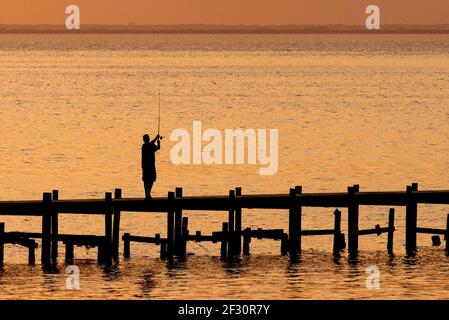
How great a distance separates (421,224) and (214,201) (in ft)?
41.8

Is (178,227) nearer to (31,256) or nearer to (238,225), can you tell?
(238,225)

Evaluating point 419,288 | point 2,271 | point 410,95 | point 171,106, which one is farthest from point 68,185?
point 410,95

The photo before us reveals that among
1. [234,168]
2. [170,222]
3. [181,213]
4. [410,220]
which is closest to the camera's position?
[170,222]

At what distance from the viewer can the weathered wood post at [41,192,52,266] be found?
109 ft

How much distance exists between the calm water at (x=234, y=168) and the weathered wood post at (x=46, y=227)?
0.36 meters

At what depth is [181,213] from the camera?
35125 millimetres

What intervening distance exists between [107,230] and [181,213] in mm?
2035

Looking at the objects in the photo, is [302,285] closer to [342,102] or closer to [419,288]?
[419,288]

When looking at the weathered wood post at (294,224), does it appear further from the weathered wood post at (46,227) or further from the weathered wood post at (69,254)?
the weathered wood post at (46,227)

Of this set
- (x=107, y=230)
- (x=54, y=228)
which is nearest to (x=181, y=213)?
(x=107, y=230)

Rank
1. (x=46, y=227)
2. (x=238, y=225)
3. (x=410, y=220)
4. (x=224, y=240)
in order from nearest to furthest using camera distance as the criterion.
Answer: (x=46, y=227) < (x=238, y=225) < (x=224, y=240) < (x=410, y=220)

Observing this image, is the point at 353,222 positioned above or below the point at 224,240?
above

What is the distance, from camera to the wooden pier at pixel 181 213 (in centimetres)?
3372

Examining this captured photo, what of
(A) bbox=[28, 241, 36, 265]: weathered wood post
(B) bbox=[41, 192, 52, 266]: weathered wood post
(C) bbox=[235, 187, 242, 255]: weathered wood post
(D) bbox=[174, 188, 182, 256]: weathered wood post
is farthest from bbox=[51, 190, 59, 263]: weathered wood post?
(C) bbox=[235, 187, 242, 255]: weathered wood post
